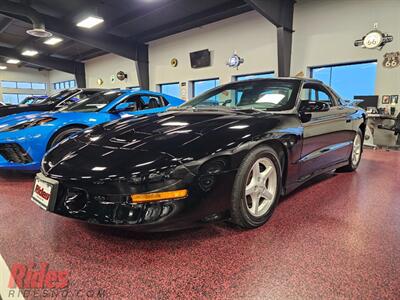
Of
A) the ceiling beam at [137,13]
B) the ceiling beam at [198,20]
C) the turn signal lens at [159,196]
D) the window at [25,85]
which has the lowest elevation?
the turn signal lens at [159,196]

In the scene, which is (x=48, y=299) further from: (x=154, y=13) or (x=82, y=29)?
(x=82, y=29)

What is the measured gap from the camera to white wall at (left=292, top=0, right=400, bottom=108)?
5.69 m

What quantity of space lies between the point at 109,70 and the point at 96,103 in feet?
39.7

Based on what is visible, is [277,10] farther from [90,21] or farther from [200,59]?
[90,21]

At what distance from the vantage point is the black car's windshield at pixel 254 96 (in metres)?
2.16

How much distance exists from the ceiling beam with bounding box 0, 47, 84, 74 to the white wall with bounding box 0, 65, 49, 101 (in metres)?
5.90

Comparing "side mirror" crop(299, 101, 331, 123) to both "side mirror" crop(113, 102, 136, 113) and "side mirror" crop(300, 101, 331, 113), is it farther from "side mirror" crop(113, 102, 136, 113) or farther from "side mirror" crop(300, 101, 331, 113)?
"side mirror" crop(113, 102, 136, 113)

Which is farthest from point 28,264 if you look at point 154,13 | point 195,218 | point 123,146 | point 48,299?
point 154,13

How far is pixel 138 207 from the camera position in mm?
1330

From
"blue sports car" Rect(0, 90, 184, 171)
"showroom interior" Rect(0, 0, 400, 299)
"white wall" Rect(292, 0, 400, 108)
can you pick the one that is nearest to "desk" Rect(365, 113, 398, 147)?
"white wall" Rect(292, 0, 400, 108)

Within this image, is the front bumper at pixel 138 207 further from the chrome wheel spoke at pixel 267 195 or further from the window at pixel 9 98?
the window at pixel 9 98

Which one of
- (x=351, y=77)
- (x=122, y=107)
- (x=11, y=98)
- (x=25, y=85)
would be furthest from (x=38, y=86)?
(x=351, y=77)
